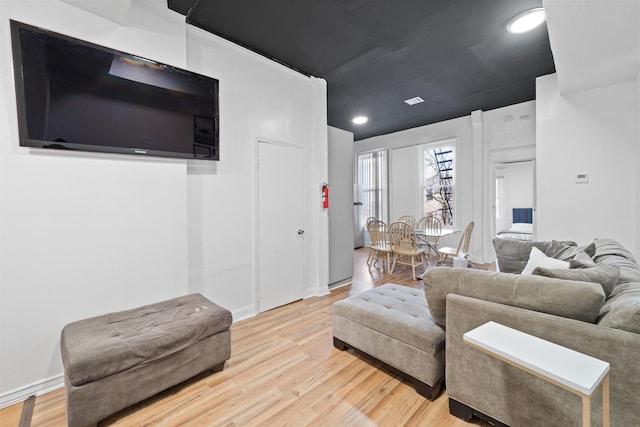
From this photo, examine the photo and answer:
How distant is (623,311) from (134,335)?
8.51ft

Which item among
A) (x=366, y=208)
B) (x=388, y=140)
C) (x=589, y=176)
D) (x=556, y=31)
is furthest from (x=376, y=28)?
(x=366, y=208)

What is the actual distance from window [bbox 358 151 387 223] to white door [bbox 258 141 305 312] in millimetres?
4017

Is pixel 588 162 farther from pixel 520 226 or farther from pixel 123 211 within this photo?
pixel 123 211

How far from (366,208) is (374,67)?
471 cm

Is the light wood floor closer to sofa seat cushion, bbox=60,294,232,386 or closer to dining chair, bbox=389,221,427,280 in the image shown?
sofa seat cushion, bbox=60,294,232,386

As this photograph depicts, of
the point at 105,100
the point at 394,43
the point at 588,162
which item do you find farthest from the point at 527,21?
the point at 105,100

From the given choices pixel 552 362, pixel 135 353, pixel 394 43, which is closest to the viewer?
pixel 552 362

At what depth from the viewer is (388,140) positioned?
6910 millimetres

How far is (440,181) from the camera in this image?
619cm

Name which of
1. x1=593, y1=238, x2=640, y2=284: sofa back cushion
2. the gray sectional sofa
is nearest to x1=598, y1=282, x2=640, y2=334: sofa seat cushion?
the gray sectional sofa

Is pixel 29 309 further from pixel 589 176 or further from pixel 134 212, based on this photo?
pixel 589 176

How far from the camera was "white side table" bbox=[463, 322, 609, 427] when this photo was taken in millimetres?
858

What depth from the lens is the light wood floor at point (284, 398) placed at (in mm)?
1642

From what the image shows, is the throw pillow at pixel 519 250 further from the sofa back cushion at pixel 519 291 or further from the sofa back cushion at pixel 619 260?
the sofa back cushion at pixel 519 291
